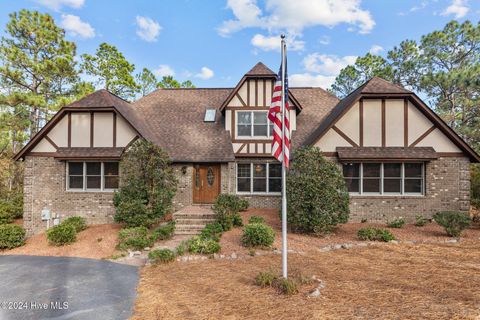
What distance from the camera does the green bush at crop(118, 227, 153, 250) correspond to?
8.30 m

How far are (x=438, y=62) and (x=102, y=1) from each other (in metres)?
26.8

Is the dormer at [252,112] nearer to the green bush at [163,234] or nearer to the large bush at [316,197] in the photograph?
the large bush at [316,197]

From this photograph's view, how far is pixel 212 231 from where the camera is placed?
928 centimetres

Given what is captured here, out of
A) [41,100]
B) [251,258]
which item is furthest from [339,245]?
[41,100]

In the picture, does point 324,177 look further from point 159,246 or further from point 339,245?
point 159,246

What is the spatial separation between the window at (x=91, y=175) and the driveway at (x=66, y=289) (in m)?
4.77

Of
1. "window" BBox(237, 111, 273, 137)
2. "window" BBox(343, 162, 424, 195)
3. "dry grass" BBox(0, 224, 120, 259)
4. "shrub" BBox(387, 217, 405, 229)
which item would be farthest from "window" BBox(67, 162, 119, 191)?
"shrub" BBox(387, 217, 405, 229)

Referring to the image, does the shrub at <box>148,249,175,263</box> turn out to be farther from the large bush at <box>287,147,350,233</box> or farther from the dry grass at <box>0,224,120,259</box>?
the large bush at <box>287,147,350,233</box>

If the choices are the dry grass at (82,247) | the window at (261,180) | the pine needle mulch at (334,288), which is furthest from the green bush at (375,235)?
the dry grass at (82,247)

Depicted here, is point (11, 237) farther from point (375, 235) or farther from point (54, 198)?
point (375, 235)

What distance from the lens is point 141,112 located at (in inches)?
596

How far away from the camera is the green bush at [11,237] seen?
9.01m

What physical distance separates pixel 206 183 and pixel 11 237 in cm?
802

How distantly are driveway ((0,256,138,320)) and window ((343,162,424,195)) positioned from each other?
33.2ft
